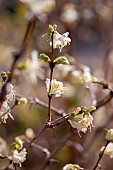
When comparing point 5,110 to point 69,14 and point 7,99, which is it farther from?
point 69,14

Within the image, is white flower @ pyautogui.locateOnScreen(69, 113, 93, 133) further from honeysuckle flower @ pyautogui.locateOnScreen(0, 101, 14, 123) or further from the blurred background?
the blurred background

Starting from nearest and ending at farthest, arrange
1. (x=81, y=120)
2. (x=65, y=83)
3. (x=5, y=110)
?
(x=81, y=120) → (x=5, y=110) → (x=65, y=83)

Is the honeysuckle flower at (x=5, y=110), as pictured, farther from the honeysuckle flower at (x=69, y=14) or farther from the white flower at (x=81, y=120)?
the honeysuckle flower at (x=69, y=14)

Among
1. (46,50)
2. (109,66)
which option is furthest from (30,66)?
(46,50)

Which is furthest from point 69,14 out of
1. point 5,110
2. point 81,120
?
point 81,120

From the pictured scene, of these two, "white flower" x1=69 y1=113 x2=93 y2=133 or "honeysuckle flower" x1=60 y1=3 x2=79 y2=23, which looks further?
"honeysuckle flower" x1=60 y1=3 x2=79 y2=23

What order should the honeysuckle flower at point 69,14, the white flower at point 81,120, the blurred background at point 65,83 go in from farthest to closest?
the honeysuckle flower at point 69,14
the blurred background at point 65,83
the white flower at point 81,120

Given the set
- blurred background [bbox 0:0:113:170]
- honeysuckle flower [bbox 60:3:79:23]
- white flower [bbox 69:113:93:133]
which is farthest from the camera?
honeysuckle flower [bbox 60:3:79:23]

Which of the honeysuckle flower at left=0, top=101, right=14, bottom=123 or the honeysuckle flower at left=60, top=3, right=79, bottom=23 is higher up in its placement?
the honeysuckle flower at left=60, top=3, right=79, bottom=23

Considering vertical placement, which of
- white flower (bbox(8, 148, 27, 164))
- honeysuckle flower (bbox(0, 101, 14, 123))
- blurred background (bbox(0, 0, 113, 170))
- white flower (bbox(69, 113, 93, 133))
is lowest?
white flower (bbox(8, 148, 27, 164))

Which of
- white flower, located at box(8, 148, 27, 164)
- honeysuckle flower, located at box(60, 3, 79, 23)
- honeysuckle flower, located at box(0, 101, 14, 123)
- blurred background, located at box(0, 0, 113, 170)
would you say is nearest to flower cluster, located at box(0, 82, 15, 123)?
honeysuckle flower, located at box(0, 101, 14, 123)

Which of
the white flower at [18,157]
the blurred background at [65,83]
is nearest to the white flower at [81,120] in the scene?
the white flower at [18,157]
